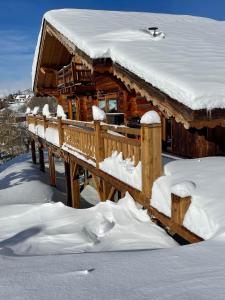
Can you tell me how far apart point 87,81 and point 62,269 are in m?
11.3

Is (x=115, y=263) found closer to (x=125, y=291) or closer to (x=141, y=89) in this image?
(x=125, y=291)

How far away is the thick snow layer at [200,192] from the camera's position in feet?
12.5

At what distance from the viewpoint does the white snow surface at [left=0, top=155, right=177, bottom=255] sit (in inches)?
180

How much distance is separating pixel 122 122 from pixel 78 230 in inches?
295

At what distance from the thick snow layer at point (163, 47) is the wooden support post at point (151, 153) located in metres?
0.67

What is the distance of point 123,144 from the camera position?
6152 mm

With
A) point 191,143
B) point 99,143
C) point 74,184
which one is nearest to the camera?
point 99,143

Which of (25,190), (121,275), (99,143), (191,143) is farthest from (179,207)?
(25,190)

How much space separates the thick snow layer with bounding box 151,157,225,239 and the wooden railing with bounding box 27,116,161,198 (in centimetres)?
28

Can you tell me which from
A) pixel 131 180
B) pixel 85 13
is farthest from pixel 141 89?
pixel 85 13

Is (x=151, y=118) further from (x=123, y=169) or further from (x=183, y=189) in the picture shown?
(x=123, y=169)

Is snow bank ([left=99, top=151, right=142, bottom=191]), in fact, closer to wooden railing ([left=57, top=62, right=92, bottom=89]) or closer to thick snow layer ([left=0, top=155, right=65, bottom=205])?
thick snow layer ([left=0, top=155, right=65, bottom=205])

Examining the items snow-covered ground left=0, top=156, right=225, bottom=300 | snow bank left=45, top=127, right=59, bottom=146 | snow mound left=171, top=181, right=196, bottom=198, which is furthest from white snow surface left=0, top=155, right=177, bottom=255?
snow bank left=45, top=127, right=59, bottom=146

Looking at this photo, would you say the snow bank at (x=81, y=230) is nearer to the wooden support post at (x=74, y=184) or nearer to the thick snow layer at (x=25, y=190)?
the wooden support post at (x=74, y=184)
